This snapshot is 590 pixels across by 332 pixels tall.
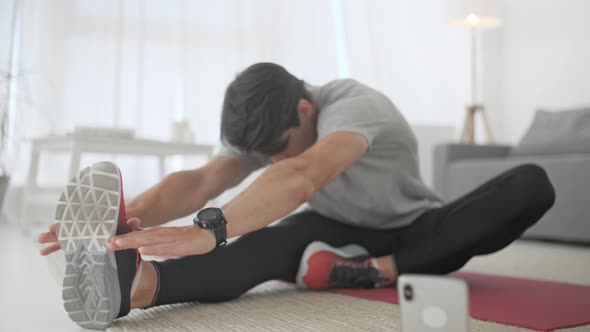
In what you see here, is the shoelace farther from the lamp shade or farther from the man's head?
the lamp shade

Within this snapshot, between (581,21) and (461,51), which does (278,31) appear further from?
(581,21)

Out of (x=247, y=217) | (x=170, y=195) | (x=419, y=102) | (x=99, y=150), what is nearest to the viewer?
(x=247, y=217)

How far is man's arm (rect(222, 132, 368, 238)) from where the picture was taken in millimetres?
1127

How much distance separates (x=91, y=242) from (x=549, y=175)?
7.95ft

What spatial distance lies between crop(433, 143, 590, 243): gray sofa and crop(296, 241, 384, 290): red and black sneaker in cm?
168

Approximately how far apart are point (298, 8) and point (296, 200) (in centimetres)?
350

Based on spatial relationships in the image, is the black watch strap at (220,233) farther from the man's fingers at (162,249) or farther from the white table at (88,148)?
the white table at (88,148)

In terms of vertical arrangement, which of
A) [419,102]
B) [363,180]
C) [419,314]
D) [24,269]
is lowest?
[24,269]

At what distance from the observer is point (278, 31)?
4.39 metres

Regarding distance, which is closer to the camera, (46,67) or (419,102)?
(46,67)

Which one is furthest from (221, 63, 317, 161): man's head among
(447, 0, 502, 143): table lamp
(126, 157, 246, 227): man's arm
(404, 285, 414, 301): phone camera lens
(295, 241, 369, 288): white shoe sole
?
(447, 0, 502, 143): table lamp

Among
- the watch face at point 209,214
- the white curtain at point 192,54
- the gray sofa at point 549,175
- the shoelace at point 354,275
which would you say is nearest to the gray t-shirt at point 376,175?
the shoelace at point 354,275

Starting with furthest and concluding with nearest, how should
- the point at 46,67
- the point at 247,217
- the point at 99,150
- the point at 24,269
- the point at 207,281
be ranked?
the point at 46,67, the point at 99,150, the point at 24,269, the point at 207,281, the point at 247,217

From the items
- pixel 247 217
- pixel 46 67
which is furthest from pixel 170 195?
pixel 46 67
